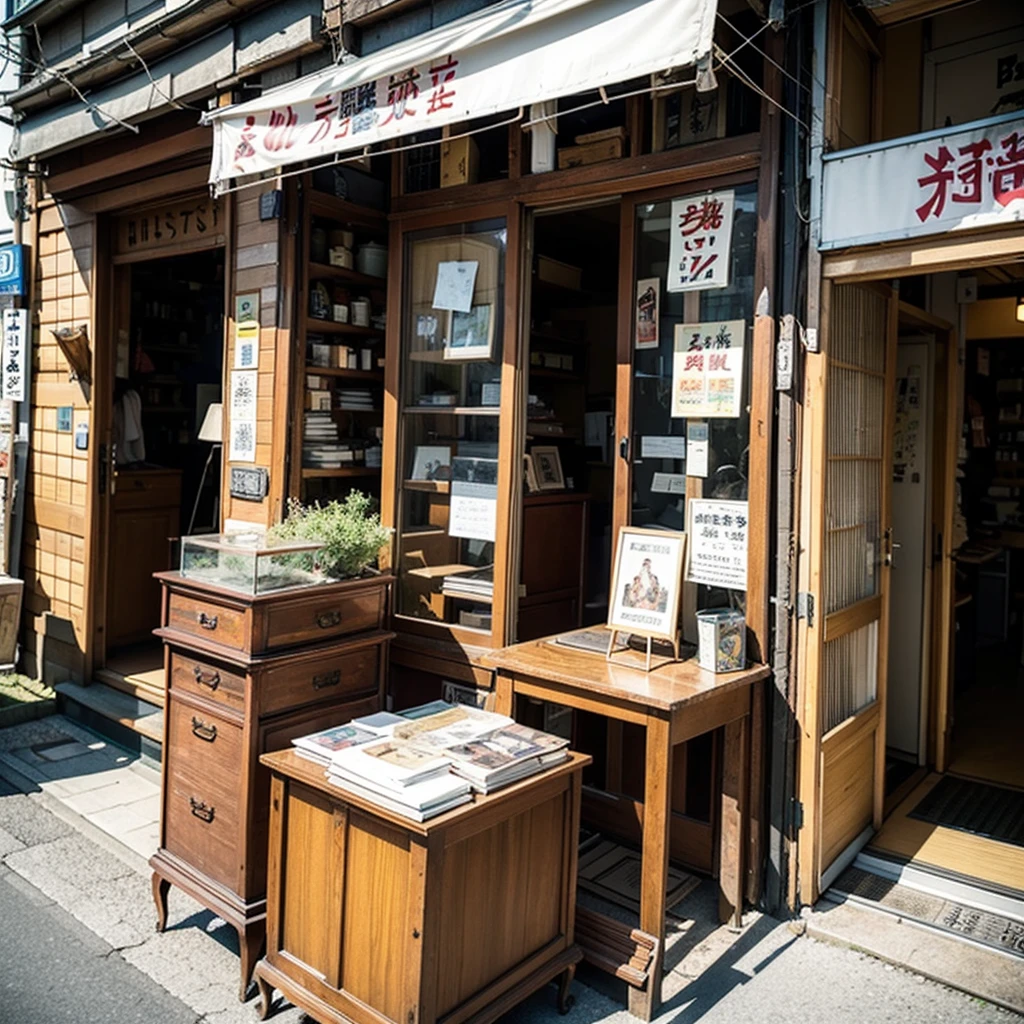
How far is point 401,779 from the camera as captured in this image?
8.21 feet

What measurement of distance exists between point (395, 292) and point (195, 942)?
2932mm

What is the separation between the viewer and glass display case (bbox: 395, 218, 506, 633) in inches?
163

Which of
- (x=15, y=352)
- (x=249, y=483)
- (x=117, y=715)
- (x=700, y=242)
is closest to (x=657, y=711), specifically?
(x=700, y=242)

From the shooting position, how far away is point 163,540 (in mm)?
6492

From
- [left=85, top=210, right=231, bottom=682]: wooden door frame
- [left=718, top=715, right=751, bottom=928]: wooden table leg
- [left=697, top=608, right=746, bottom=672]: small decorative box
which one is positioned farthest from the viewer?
[left=85, top=210, right=231, bottom=682]: wooden door frame

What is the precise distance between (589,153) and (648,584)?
6.11 ft

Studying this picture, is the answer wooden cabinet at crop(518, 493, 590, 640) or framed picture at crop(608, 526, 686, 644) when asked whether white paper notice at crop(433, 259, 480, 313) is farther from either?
framed picture at crop(608, 526, 686, 644)

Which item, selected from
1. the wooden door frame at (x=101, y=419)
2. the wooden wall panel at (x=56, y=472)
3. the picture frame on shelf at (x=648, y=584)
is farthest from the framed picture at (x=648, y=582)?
the wooden wall panel at (x=56, y=472)

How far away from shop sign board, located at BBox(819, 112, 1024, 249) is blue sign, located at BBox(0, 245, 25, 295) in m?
5.42

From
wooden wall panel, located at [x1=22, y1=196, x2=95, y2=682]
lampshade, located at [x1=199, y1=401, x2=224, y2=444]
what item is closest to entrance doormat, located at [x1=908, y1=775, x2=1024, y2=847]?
lampshade, located at [x1=199, y1=401, x2=224, y2=444]

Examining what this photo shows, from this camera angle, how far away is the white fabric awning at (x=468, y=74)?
9.14 ft

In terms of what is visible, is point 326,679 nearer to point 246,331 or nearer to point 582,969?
point 582,969

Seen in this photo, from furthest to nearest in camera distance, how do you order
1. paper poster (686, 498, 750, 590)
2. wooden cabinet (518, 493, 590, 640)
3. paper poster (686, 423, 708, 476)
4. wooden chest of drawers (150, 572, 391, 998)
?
wooden cabinet (518, 493, 590, 640), paper poster (686, 423, 708, 476), paper poster (686, 498, 750, 590), wooden chest of drawers (150, 572, 391, 998)

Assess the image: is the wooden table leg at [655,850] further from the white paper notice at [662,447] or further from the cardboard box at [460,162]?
the cardboard box at [460,162]
